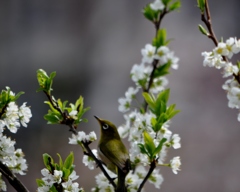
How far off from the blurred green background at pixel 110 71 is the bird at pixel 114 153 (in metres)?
2.07

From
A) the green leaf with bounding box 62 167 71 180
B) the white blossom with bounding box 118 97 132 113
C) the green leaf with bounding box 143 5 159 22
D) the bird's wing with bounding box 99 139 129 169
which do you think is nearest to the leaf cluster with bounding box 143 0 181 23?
the green leaf with bounding box 143 5 159 22

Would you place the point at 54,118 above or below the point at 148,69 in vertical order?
below

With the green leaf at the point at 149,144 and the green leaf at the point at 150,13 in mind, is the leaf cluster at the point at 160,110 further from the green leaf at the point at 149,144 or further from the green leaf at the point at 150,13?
the green leaf at the point at 150,13

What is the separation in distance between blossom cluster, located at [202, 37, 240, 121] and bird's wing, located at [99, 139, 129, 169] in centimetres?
19

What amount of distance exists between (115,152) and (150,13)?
317 mm

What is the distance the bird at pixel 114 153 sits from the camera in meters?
0.82

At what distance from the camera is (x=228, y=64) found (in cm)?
75

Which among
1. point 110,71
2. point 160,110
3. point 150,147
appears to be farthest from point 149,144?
point 110,71

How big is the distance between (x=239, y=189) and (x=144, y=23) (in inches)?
45.4

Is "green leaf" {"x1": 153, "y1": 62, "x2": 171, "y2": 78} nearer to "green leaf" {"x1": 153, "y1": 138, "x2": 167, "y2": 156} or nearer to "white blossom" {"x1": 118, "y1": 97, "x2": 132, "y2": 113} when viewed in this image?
"white blossom" {"x1": 118, "y1": 97, "x2": 132, "y2": 113}

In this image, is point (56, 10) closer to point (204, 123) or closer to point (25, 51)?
point (25, 51)

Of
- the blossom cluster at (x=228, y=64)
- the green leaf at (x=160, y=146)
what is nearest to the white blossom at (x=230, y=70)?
the blossom cluster at (x=228, y=64)

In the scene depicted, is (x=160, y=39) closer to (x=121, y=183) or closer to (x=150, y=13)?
(x=150, y=13)

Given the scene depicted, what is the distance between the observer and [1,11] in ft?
11.6
